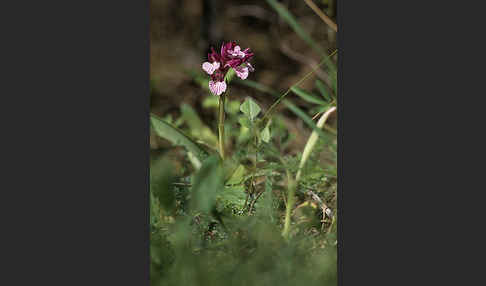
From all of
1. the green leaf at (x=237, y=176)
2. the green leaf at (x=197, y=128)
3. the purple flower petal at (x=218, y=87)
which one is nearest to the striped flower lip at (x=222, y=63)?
the purple flower petal at (x=218, y=87)

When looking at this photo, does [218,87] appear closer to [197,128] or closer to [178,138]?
[178,138]

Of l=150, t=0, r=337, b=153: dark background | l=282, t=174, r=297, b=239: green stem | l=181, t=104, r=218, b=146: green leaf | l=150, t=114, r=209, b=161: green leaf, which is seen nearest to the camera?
l=282, t=174, r=297, b=239: green stem

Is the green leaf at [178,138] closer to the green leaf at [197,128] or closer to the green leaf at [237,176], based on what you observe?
the green leaf at [237,176]

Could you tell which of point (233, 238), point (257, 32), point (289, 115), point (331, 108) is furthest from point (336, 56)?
point (257, 32)

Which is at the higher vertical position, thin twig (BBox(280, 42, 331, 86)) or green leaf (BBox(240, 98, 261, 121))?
thin twig (BBox(280, 42, 331, 86))

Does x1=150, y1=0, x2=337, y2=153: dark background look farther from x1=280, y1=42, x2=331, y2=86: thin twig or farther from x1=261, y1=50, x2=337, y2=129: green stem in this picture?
x1=261, y1=50, x2=337, y2=129: green stem

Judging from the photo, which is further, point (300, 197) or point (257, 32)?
point (257, 32)

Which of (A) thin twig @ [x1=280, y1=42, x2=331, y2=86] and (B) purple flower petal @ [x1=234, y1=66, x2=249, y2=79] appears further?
(A) thin twig @ [x1=280, y1=42, x2=331, y2=86]

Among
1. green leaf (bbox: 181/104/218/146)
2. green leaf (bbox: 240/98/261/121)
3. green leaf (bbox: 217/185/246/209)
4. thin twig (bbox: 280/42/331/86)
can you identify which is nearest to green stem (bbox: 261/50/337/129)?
green leaf (bbox: 240/98/261/121)

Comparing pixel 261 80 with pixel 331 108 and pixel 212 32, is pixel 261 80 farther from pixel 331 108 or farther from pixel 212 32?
pixel 331 108

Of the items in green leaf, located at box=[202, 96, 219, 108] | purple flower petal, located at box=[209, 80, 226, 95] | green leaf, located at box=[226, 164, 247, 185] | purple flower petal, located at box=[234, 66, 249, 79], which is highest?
green leaf, located at box=[202, 96, 219, 108]
